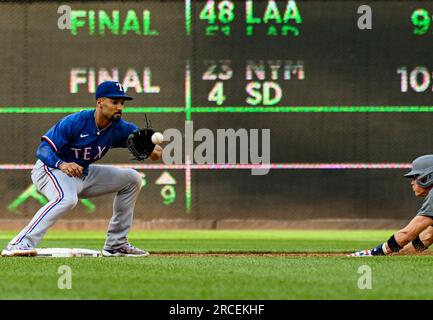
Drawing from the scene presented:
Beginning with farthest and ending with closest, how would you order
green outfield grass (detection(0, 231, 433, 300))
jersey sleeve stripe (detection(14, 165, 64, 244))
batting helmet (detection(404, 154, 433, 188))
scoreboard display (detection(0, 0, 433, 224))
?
scoreboard display (detection(0, 0, 433, 224))
batting helmet (detection(404, 154, 433, 188))
jersey sleeve stripe (detection(14, 165, 64, 244))
green outfield grass (detection(0, 231, 433, 300))

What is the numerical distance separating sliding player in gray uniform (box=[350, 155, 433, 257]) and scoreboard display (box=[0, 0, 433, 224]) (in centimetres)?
595

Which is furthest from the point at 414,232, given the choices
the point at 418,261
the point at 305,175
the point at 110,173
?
the point at 305,175

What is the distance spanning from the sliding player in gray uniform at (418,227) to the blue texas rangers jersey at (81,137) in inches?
93.8

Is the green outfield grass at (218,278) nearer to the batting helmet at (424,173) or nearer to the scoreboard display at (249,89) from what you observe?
the batting helmet at (424,173)

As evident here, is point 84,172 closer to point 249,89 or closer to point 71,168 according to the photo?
point 71,168

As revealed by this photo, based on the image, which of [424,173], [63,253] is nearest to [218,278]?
[63,253]

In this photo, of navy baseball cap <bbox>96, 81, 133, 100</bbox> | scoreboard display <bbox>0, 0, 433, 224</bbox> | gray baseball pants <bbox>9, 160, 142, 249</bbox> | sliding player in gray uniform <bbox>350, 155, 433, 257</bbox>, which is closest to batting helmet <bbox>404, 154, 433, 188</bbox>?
sliding player in gray uniform <bbox>350, 155, 433, 257</bbox>

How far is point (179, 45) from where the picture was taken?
15.0 meters

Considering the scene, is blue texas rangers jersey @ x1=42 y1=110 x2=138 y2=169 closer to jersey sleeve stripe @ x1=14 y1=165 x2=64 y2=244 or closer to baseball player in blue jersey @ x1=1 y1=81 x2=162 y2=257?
baseball player in blue jersey @ x1=1 y1=81 x2=162 y2=257

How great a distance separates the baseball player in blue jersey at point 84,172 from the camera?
831 centimetres

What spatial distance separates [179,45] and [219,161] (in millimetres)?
1870

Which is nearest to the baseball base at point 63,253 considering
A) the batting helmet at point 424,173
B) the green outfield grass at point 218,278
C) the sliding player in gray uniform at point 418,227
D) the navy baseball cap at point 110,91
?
the green outfield grass at point 218,278

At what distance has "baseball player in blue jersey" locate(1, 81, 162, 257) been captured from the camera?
327 inches

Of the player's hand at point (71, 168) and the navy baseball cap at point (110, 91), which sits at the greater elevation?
the navy baseball cap at point (110, 91)
